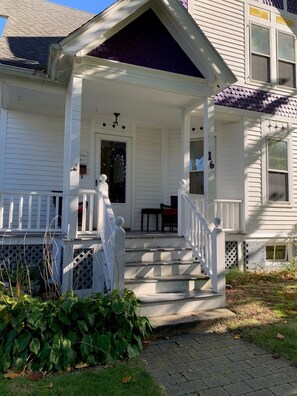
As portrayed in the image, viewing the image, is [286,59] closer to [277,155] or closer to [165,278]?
[277,155]

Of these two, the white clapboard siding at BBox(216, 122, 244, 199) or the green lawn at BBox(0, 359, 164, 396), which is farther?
the white clapboard siding at BBox(216, 122, 244, 199)

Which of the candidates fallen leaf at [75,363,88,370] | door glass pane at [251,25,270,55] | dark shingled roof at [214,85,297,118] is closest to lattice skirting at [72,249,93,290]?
fallen leaf at [75,363,88,370]

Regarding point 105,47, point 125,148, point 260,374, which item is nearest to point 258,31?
point 125,148

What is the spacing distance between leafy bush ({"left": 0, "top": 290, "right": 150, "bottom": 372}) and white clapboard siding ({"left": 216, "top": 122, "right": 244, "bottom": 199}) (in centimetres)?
531

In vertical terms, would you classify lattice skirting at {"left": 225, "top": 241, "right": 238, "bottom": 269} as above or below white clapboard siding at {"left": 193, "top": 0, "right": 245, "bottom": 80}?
below

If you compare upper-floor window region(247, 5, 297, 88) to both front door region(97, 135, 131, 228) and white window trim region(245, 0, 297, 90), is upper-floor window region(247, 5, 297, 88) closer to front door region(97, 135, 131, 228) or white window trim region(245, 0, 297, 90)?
white window trim region(245, 0, 297, 90)

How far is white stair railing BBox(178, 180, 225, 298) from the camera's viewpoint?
4.88 meters

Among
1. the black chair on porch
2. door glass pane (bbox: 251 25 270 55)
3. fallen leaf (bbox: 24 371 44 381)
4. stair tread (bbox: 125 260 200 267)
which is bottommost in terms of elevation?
fallen leaf (bbox: 24 371 44 381)

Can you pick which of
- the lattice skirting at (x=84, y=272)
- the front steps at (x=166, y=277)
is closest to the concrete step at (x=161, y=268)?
the front steps at (x=166, y=277)

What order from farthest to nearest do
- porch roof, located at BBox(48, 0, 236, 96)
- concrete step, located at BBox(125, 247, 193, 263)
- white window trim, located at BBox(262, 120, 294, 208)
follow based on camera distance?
white window trim, located at BBox(262, 120, 294, 208)
concrete step, located at BBox(125, 247, 193, 263)
porch roof, located at BBox(48, 0, 236, 96)

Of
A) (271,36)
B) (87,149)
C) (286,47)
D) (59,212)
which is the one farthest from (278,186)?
(59,212)

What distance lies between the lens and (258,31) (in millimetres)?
8836

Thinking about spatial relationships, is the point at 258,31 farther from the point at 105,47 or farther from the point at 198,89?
the point at 105,47

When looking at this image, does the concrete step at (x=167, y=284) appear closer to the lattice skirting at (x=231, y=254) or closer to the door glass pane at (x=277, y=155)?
the lattice skirting at (x=231, y=254)
